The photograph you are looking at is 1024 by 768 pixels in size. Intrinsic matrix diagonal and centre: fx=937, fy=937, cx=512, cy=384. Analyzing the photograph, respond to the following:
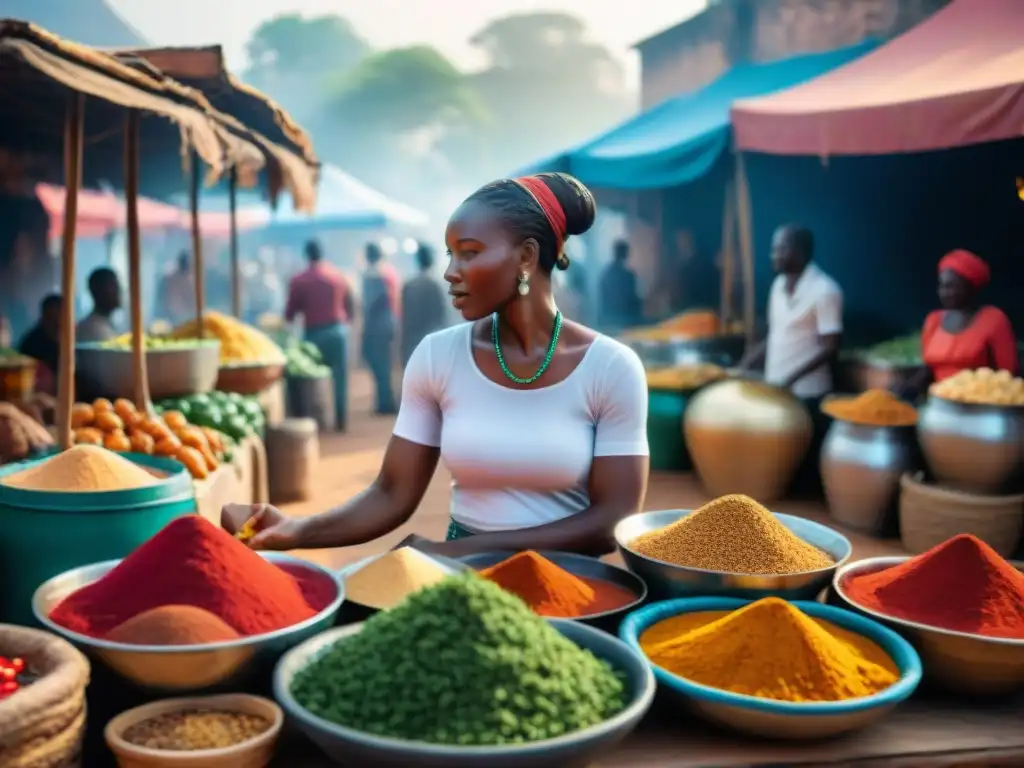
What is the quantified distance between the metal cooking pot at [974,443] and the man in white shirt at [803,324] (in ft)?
3.67

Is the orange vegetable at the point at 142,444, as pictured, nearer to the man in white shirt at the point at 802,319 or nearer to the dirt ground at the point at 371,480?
the dirt ground at the point at 371,480

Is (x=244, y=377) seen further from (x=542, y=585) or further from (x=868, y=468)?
(x=542, y=585)

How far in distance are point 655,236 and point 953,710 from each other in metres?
11.2

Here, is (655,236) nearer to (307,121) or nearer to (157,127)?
(157,127)

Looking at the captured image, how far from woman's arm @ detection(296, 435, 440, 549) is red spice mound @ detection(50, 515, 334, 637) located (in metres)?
0.58

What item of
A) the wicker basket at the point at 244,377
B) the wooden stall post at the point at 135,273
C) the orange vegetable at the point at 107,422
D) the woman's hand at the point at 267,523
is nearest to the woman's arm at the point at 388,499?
the woman's hand at the point at 267,523

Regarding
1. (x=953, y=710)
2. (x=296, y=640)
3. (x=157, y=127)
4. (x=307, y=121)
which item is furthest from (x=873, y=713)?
(x=307, y=121)

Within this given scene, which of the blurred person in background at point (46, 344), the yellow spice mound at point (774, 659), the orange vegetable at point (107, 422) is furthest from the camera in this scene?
the blurred person in background at point (46, 344)

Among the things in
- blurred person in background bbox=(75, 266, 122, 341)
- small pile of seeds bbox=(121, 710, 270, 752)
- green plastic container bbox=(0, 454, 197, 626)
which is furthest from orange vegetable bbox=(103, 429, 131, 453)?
small pile of seeds bbox=(121, 710, 270, 752)

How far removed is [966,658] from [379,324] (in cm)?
843

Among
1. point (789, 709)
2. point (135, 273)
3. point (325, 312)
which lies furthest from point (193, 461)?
point (325, 312)

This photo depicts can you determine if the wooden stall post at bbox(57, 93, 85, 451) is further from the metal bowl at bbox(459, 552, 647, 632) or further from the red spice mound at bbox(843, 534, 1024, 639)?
the red spice mound at bbox(843, 534, 1024, 639)

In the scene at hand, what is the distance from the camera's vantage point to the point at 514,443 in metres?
1.92

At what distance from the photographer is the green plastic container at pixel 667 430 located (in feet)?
20.8
